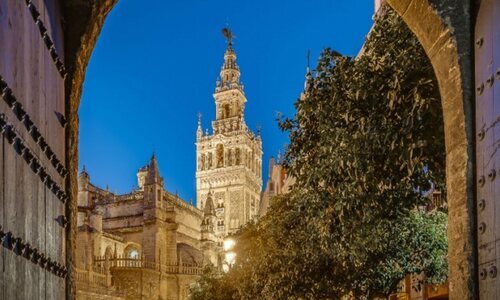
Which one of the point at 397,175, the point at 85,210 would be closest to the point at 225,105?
the point at 85,210

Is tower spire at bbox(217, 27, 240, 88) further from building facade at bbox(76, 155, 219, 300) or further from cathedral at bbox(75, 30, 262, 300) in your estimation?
building facade at bbox(76, 155, 219, 300)

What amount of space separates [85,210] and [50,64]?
38.6 m

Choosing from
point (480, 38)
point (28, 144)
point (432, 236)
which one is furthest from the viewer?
point (432, 236)

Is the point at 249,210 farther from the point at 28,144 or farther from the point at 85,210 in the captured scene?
the point at 28,144

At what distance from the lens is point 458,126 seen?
4.53m

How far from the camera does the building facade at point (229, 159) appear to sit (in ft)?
267

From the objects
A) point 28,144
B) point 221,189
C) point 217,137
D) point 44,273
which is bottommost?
point 44,273

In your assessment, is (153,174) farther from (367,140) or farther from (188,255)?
(367,140)

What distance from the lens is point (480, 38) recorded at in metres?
4.29

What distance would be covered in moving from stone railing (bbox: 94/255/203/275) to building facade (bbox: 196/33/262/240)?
28.3 meters

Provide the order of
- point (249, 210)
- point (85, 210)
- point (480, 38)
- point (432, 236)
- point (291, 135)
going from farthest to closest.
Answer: point (249, 210)
point (85, 210)
point (432, 236)
point (291, 135)
point (480, 38)

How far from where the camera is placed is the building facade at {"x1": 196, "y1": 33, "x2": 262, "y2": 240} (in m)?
81.2

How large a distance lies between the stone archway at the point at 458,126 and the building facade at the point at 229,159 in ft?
247

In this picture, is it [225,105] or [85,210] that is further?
[225,105]
